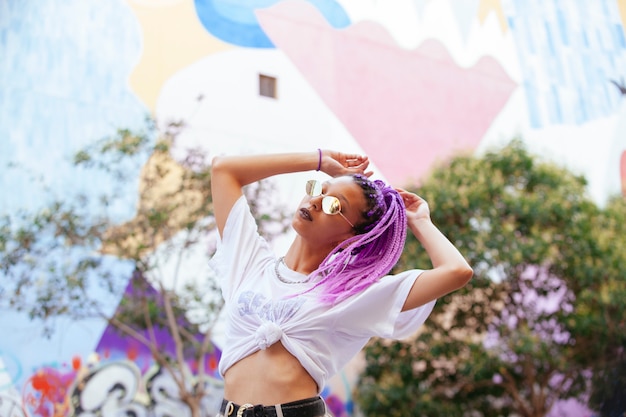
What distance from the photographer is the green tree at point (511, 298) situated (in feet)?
25.0

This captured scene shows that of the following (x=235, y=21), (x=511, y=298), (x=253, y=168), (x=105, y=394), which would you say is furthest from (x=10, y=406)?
(x=253, y=168)

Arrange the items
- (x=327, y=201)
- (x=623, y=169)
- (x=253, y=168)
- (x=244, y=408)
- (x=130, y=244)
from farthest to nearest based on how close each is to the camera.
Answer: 1. (x=623, y=169)
2. (x=130, y=244)
3. (x=253, y=168)
4. (x=327, y=201)
5. (x=244, y=408)

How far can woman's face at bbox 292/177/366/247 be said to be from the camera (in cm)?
205

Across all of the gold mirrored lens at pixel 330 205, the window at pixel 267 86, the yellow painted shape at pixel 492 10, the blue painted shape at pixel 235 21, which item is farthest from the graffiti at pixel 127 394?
the yellow painted shape at pixel 492 10

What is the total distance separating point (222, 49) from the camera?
28.0ft

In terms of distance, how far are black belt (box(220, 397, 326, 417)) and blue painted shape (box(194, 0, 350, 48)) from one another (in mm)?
7013

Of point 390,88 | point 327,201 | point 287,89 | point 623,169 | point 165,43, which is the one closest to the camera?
point 327,201

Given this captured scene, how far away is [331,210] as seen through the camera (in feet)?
6.68

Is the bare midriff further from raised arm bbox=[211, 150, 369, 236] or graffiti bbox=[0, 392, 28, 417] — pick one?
graffiti bbox=[0, 392, 28, 417]

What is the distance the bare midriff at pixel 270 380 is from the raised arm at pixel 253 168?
0.40 metres

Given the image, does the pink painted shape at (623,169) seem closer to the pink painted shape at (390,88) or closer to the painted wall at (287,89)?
the painted wall at (287,89)

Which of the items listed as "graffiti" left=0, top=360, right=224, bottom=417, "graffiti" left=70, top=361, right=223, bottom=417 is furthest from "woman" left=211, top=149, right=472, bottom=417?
"graffiti" left=70, top=361, right=223, bottom=417

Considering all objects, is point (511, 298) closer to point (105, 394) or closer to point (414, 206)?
point (105, 394)

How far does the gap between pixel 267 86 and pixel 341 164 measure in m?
6.72
